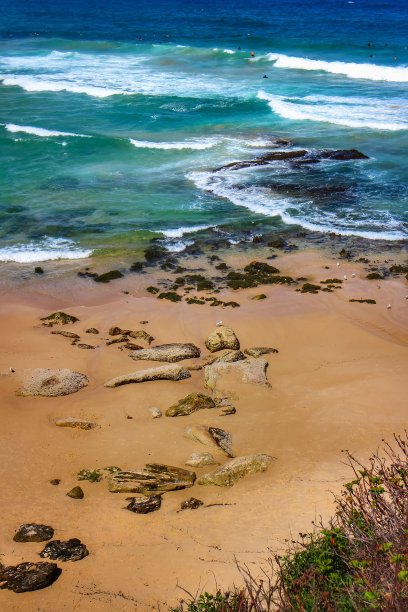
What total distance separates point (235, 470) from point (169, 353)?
5022 millimetres

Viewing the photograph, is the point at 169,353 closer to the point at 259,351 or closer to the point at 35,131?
the point at 259,351

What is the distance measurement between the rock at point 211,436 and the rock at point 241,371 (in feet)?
5.87

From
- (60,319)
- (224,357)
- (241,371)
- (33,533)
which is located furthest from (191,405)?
(60,319)

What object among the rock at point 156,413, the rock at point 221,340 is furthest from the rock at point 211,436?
the rock at point 221,340

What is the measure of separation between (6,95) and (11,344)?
3202 cm

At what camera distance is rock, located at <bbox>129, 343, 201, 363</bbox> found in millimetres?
15953

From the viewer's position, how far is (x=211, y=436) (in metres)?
12.5

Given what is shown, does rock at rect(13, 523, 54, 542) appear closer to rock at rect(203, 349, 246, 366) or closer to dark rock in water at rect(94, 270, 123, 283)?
rock at rect(203, 349, 246, 366)

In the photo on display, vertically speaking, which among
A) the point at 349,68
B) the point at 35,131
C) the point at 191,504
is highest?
the point at 349,68

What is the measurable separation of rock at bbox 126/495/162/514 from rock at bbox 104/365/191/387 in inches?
158

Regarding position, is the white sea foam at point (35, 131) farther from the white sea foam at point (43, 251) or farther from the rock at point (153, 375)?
the rock at point (153, 375)

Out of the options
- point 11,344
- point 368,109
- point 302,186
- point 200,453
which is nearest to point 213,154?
point 302,186

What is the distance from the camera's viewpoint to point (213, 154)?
3247cm

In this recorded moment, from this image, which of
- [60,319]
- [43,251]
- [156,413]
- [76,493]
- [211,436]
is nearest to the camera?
[76,493]
